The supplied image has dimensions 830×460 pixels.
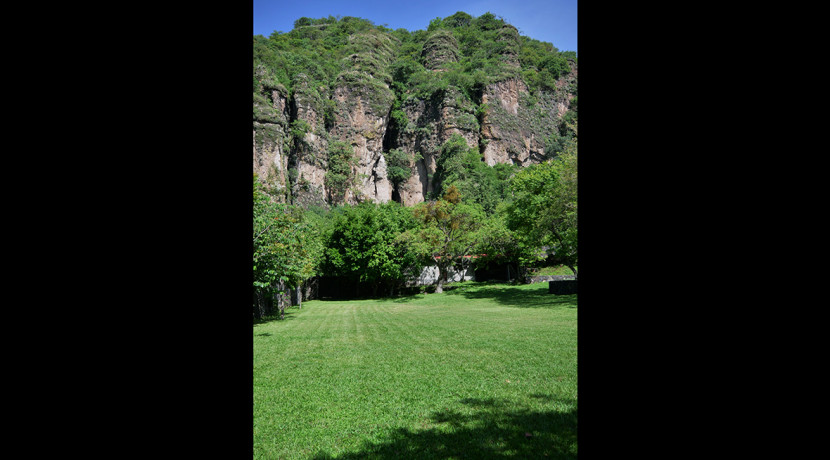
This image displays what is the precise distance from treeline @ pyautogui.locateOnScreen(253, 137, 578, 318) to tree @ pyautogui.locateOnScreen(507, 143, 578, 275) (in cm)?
5

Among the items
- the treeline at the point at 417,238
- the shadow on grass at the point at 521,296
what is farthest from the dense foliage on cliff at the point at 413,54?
the shadow on grass at the point at 521,296

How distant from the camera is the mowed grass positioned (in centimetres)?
422

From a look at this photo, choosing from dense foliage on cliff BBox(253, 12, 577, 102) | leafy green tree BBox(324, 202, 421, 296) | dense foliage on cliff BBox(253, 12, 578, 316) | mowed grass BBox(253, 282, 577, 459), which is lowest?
mowed grass BBox(253, 282, 577, 459)

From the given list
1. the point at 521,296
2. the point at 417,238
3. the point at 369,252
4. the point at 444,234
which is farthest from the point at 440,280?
the point at 521,296

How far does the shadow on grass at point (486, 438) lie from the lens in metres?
3.97

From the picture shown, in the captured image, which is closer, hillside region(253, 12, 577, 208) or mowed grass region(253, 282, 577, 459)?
mowed grass region(253, 282, 577, 459)

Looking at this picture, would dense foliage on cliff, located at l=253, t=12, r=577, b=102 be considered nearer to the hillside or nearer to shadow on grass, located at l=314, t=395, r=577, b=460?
the hillside

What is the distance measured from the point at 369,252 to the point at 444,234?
5282mm

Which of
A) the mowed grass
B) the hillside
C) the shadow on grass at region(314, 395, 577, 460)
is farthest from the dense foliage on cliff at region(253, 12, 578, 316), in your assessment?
the shadow on grass at region(314, 395, 577, 460)

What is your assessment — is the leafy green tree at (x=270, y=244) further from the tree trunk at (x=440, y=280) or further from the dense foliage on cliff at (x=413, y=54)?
the dense foliage on cliff at (x=413, y=54)
